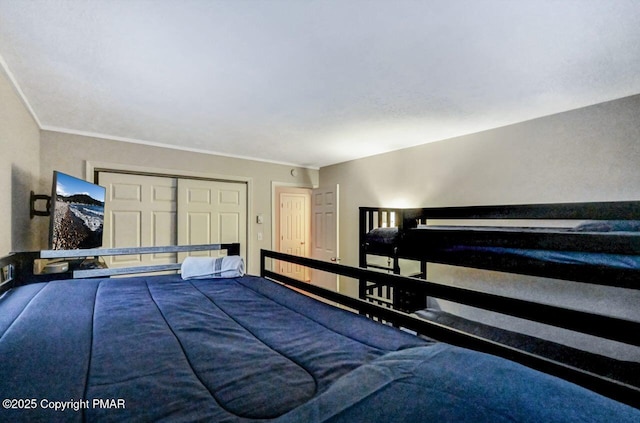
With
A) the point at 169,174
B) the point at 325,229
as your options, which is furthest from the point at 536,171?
the point at 169,174

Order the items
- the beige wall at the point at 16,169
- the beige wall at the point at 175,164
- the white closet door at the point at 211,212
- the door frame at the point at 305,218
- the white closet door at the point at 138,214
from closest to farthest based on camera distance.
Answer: the beige wall at the point at 16,169, the beige wall at the point at 175,164, the white closet door at the point at 138,214, the white closet door at the point at 211,212, the door frame at the point at 305,218

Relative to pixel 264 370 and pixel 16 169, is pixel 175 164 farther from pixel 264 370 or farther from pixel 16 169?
pixel 264 370

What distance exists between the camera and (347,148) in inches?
143

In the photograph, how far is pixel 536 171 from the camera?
2.53 metres

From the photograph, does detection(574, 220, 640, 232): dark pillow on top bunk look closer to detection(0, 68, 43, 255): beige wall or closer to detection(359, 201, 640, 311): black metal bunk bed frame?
detection(359, 201, 640, 311): black metal bunk bed frame

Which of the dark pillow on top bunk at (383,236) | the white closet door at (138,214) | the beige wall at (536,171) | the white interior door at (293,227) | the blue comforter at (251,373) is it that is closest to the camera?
the blue comforter at (251,373)

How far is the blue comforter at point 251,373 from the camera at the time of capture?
525 mm

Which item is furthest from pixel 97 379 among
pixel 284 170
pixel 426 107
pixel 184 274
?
pixel 284 170

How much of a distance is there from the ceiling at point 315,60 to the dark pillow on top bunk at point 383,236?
1.04m

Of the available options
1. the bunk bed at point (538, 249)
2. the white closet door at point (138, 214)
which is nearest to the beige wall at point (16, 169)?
the white closet door at point (138, 214)

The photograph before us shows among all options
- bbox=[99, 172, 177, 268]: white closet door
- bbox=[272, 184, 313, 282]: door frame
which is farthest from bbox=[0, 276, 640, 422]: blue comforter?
bbox=[272, 184, 313, 282]: door frame

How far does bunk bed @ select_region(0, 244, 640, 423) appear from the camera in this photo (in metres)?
0.53

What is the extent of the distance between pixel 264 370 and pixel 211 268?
1339 millimetres

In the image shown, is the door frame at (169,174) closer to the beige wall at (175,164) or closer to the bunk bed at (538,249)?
the beige wall at (175,164)
